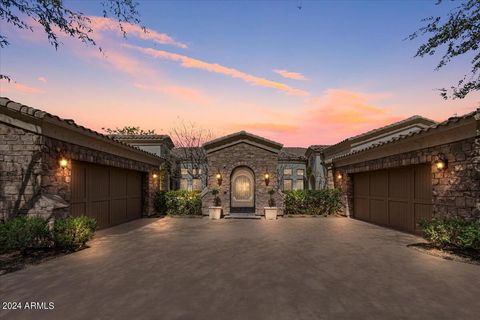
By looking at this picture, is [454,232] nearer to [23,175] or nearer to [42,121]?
[42,121]

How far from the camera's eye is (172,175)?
32562mm

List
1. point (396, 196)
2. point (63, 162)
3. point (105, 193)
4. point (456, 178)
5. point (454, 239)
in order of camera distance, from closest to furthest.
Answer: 1. point (454, 239)
2. point (456, 178)
3. point (63, 162)
4. point (396, 196)
5. point (105, 193)

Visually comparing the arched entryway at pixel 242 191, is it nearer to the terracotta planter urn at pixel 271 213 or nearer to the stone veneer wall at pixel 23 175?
the terracotta planter urn at pixel 271 213

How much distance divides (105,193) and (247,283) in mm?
9177

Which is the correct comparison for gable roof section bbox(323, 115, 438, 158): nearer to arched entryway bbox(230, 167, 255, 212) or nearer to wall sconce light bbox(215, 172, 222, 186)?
arched entryway bbox(230, 167, 255, 212)

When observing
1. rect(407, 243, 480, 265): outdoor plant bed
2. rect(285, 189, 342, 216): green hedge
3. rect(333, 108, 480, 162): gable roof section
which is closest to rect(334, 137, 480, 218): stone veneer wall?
rect(333, 108, 480, 162): gable roof section

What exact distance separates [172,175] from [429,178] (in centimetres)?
2568

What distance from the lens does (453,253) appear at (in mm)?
8188

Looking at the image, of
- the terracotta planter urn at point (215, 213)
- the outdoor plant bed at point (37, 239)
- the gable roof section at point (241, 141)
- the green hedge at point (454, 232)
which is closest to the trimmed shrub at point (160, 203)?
the terracotta planter urn at point (215, 213)

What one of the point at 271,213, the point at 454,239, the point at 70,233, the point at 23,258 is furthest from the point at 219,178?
the point at 454,239

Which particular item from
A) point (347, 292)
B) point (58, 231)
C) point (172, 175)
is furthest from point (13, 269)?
point (172, 175)

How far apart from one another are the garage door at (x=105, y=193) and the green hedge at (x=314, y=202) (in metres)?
8.89

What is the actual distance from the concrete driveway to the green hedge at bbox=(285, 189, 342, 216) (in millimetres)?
8988

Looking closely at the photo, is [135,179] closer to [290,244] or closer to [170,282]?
[290,244]
